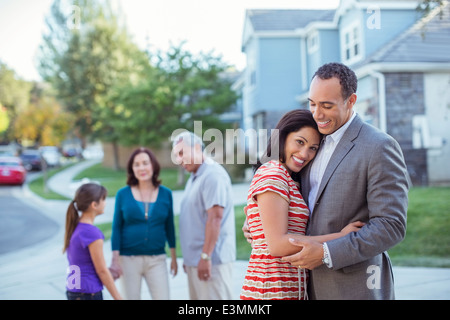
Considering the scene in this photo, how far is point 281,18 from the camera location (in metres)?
17.1

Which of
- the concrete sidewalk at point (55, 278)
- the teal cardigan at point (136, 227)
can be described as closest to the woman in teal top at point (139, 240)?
the teal cardigan at point (136, 227)

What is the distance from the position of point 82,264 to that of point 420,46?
11.8 metres

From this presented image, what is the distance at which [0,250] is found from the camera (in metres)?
9.41

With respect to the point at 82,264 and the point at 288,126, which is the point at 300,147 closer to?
the point at 288,126

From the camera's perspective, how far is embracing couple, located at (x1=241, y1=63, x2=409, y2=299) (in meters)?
1.95

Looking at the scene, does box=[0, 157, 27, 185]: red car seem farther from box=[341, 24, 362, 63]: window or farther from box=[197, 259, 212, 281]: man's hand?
box=[197, 259, 212, 281]: man's hand

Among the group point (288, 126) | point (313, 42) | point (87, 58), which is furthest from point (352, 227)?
point (87, 58)

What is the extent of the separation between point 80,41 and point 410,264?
2834 centimetres

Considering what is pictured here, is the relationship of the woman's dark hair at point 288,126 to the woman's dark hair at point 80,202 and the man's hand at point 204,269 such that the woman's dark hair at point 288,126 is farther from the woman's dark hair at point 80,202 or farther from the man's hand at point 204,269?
the man's hand at point 204,269

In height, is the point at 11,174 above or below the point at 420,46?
below

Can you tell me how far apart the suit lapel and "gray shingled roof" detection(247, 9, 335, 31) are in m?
14.9

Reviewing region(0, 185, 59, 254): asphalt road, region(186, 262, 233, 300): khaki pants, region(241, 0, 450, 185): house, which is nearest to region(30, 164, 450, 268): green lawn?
region(241, 0, 450, 185): house
